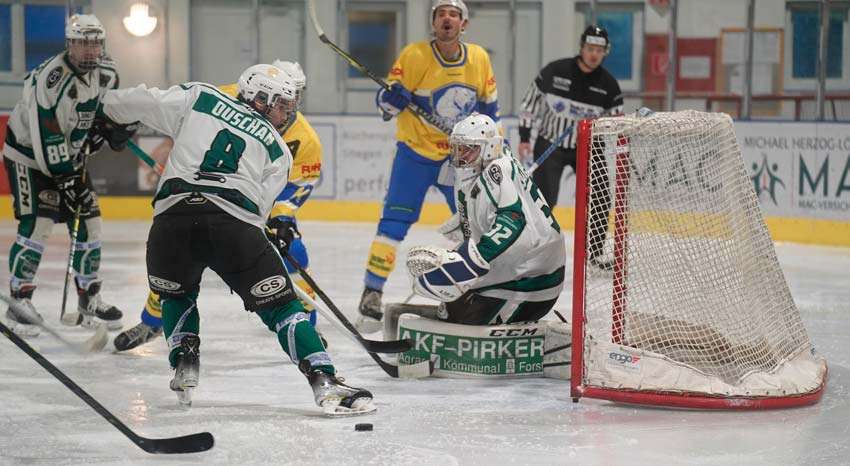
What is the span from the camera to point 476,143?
402 centimetres

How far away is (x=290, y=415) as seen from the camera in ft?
11.7

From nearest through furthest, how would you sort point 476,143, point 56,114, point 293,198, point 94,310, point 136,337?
point 476,143 < point 136,337 < point 293,198 < point 56,114 < point 94,310

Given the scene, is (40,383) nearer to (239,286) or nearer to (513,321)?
(239,286)

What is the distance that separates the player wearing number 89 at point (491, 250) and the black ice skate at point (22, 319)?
1590 millimetres

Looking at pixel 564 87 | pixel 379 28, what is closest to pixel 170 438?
pixel 564 87

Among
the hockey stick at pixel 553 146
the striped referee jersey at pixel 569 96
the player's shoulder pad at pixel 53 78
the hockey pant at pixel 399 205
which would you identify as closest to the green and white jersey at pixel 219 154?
the player's shoulder pad at pixel 53 78

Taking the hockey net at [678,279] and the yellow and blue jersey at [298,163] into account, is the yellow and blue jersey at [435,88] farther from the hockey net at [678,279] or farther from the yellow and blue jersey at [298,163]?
the hockey net at [678,279]

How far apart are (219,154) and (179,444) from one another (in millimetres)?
799

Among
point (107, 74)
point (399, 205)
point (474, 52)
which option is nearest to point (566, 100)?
point (474, 52)

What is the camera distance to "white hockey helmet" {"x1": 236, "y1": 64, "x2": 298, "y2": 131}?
361 centimetres

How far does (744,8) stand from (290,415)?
337 inches

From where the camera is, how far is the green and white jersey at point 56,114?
15.5 feet

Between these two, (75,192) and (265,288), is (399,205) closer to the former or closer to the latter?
(75,192)

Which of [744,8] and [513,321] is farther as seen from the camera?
[744,8]
